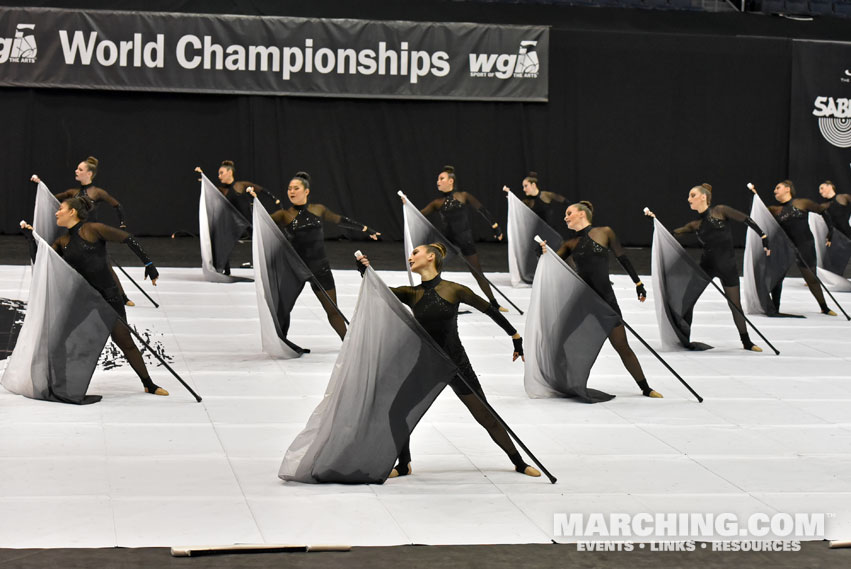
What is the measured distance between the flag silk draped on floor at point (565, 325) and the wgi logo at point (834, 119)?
43.4 ft

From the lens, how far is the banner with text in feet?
67.1

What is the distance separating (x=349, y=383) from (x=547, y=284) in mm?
2743

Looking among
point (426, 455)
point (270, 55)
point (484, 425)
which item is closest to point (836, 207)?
point (270, 55)

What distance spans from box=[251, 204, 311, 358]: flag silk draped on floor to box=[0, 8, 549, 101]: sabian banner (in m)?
9.12

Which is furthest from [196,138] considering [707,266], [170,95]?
[707,266]

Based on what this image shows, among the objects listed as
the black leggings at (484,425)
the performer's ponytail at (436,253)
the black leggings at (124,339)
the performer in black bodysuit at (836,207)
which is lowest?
the black leggings at (484,425)

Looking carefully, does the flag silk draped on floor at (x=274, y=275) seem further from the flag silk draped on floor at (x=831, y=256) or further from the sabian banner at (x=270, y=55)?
the sabian banner at (x=270, y=55)

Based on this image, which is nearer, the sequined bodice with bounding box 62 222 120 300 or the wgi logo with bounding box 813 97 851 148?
the sequined bodice with bounding box 62 222 120 300

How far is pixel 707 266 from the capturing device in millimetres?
Answer: 11516

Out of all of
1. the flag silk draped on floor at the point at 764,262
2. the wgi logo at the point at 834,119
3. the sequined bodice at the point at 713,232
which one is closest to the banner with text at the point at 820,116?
the wgi logo at the point at 834,119

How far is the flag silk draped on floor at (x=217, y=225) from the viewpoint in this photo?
46.5 feet

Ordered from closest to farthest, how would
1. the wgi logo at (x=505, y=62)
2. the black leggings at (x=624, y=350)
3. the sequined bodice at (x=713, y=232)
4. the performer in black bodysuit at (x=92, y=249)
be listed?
the performer in black bodysuit at (x=92, y=249)
the black leggings at (x=624, y=350)
the sequined bodice at (x=713, y=232)
the wgi logo at (x=505, y=62)

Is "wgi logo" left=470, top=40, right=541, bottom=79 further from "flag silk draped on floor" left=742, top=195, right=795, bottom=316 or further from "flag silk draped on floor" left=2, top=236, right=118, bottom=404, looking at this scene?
"flag silk draped on floor" left=2, top=236, right=118, bottom=404

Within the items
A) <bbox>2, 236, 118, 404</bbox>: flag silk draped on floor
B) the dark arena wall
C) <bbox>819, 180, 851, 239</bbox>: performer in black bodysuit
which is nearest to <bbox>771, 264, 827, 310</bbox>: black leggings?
<bbox>819, 180, 851, 239</bbox>: performer in black bodysuit
